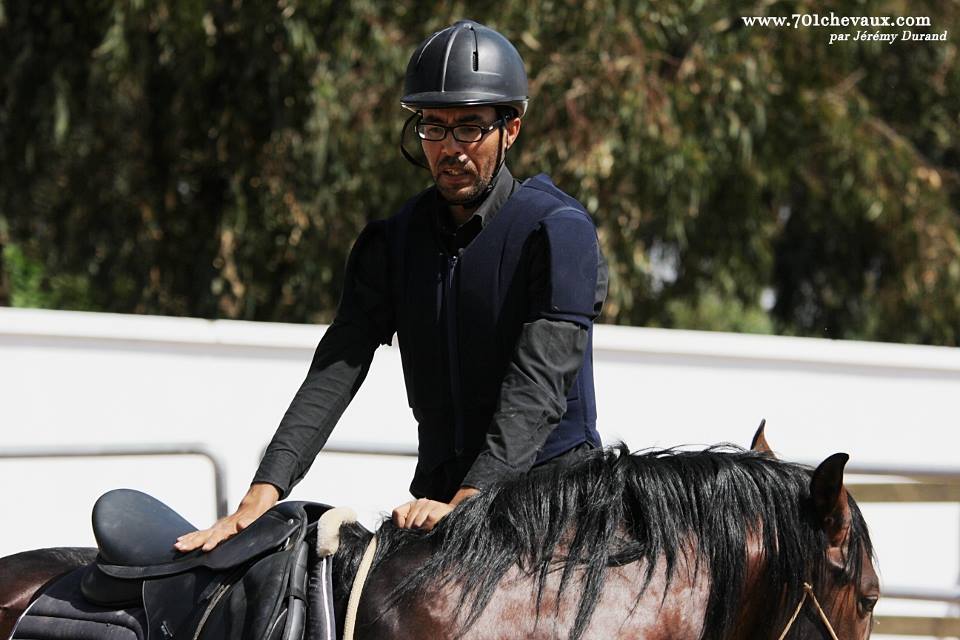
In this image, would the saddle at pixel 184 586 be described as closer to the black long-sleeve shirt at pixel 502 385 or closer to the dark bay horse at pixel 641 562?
the dark bay horse at pixel 641 562

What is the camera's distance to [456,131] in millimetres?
2645

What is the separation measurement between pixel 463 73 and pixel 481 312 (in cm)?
50

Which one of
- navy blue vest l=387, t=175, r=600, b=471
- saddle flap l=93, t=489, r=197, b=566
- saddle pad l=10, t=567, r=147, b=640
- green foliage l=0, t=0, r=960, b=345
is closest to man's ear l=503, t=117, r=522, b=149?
navy blue vest l=387, t=175, r=600, b=471

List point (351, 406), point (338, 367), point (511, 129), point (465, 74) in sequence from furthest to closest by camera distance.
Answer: point (351, 406), point (338, 367), point (511, 129), point (465, 74)

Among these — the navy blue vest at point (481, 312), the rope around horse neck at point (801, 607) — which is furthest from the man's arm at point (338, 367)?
the rope around horse neck at point (801, 607)

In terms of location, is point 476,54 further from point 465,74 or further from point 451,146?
point 451,146

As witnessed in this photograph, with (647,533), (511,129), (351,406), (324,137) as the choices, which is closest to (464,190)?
(511,129)

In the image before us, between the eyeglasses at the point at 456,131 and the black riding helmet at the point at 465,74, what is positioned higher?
the black riding helmet at the point at 465,74

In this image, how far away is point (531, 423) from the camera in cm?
245

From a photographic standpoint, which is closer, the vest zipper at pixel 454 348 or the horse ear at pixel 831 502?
the horse ear at pixel 831 502

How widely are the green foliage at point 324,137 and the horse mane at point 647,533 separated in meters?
5.73

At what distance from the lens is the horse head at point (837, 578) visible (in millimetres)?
2250

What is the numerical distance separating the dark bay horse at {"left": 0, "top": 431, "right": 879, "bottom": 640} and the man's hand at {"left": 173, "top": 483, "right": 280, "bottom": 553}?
28cm

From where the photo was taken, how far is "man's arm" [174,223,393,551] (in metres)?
2.72
